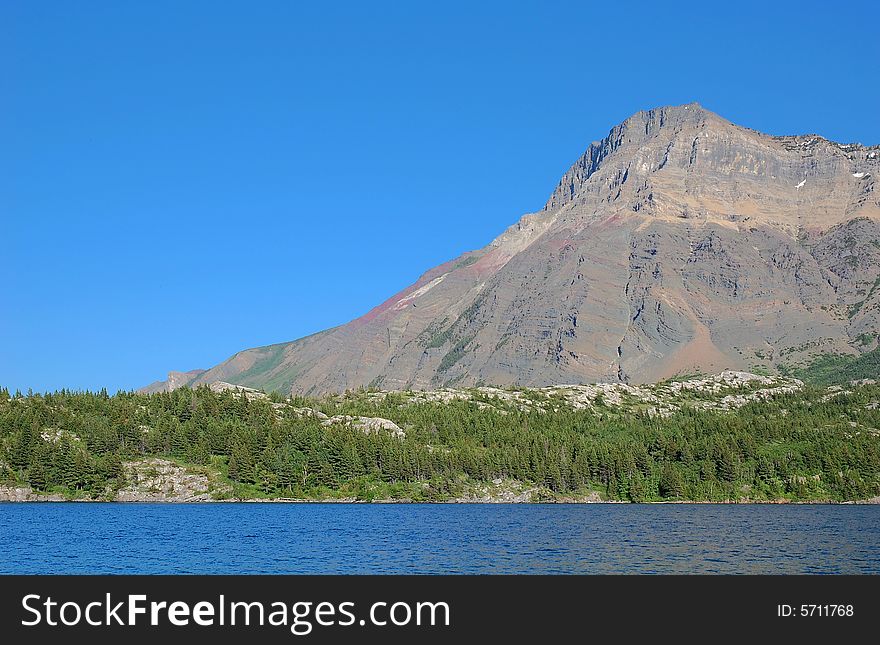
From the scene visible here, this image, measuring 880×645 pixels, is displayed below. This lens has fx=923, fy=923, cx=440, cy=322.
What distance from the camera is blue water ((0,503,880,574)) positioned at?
302 feet

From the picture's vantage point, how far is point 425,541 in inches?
4616

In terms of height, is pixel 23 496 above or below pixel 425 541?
above

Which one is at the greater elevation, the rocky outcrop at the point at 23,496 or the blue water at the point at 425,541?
the rocky outcrop at the point at 23,496

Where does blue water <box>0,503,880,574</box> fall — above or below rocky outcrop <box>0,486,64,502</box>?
below

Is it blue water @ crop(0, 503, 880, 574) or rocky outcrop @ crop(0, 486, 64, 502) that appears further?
rocky outcrop @ crop(0, 486, 64, 502)

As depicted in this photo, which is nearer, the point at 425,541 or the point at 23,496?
the point at 425,541

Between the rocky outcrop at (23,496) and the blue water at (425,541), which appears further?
the rocky outcrop at (23,496)

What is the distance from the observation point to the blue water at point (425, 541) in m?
92.1
